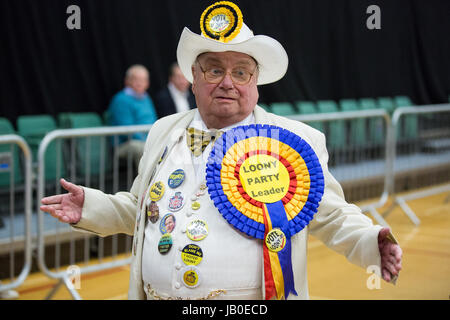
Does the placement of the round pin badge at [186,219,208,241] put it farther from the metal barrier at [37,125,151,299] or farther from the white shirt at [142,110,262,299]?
the metal barrier at [37,125,151,299]

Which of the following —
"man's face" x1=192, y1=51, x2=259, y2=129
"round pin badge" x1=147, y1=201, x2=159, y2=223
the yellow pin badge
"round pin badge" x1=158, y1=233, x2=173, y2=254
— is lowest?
"round pin badge" x1=158, y1=233, x2=173, y2=254

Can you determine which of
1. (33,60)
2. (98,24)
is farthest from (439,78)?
(33,60)

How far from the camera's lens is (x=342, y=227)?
74.3 inches

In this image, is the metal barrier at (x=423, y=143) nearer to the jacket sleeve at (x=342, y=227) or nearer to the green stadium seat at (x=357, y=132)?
the green stadium seat at (x=357, y=132)

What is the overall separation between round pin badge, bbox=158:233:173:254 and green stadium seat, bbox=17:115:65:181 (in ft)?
9.28

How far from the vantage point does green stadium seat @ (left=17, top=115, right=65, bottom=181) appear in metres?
4.68

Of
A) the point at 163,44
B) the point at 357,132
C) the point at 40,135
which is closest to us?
the point at 40,135

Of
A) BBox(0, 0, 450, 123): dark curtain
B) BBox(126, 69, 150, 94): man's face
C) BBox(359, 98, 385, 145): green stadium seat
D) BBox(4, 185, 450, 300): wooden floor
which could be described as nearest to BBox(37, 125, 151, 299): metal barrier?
BBox(4, 185, 450, 300): wooden floor

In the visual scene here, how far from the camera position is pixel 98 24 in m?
6.26

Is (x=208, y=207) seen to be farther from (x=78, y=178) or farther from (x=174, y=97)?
(x=174, y=97)

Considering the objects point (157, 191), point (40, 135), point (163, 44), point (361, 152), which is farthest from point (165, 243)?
point (163, 44)

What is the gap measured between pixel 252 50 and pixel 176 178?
50 centimetres

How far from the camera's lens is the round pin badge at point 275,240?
1835 mm
